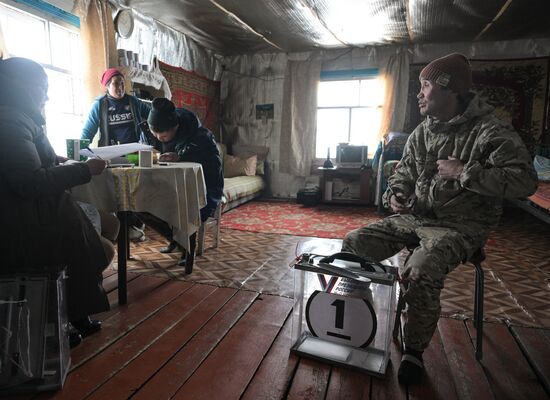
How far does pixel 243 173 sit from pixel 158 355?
A: 435 cm

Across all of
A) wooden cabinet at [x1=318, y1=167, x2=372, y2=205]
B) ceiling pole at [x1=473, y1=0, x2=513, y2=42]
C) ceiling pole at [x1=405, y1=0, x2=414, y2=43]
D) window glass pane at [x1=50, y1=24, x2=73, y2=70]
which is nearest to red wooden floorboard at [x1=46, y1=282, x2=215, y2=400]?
window glass pane at [x1=50, y1=24, x2=73, y2=70]

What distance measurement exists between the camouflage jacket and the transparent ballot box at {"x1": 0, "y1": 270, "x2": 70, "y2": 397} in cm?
144

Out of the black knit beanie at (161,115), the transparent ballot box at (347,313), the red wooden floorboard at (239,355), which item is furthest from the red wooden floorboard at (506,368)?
the black knit beanie at (161,115)

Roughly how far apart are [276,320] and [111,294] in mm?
997

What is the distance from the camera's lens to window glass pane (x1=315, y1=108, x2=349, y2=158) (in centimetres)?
583

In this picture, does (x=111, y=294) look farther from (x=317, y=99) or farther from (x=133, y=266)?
(x=317, y=99)

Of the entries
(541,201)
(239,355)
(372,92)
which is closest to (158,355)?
(239,355)

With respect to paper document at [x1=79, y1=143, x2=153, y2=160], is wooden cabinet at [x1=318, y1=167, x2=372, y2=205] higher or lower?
lower

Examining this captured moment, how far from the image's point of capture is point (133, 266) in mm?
2557

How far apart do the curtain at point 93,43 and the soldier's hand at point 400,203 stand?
3.05 m

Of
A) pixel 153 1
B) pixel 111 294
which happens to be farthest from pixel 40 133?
pixel 153 1

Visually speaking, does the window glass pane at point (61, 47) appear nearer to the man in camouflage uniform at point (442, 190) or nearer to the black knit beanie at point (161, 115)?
the black knit beanie at point (161, 115)

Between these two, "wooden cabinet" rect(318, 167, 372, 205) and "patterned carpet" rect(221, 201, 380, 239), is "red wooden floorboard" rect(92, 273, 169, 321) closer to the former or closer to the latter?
"patterned carpet" rect(221, 201, 380, 239)

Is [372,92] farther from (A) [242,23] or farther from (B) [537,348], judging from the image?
(B) [537,348]
